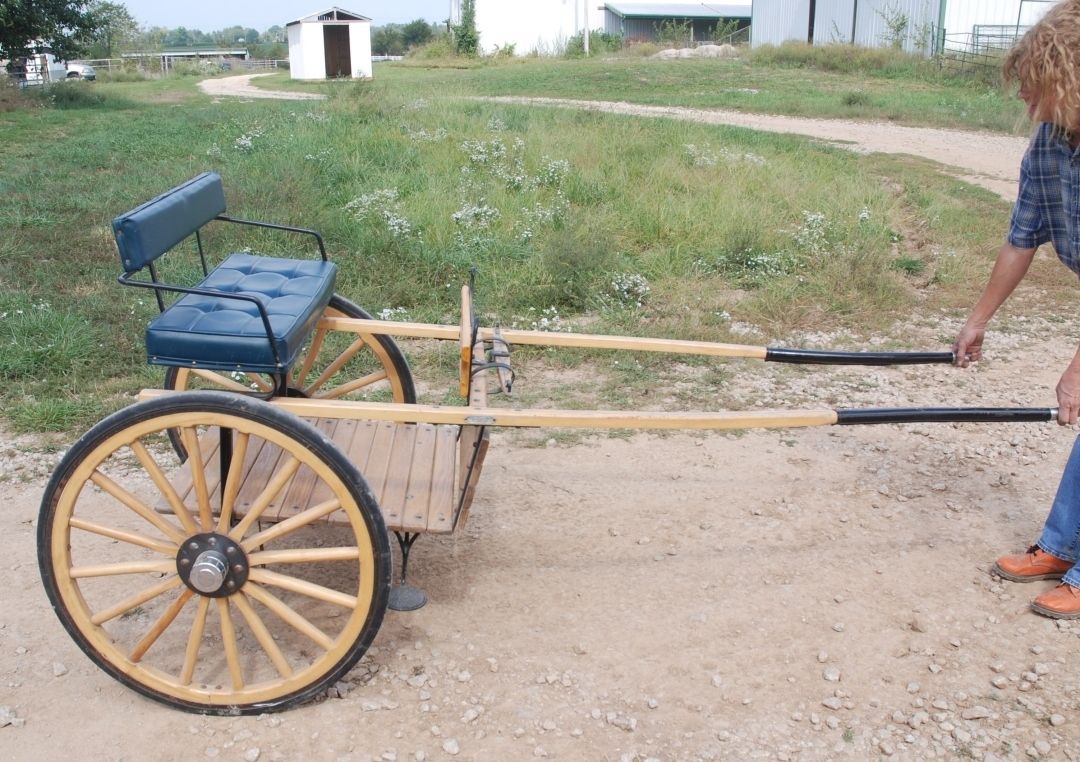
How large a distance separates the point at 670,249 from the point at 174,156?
6.56 m

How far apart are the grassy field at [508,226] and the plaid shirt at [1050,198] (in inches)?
83.8

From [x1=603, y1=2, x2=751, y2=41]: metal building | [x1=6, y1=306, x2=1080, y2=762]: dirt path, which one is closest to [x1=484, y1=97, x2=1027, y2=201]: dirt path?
[x1=6, y1=306, x2=1080, y2=762]: dirt path

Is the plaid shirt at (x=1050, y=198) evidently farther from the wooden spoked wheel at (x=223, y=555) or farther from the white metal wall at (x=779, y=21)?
the white metal wall at (x=779, y=21)

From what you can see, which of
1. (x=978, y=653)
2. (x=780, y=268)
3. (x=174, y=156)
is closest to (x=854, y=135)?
(x=780, y=268)

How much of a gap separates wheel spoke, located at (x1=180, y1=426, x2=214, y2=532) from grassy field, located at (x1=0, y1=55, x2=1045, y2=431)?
7.81 ft

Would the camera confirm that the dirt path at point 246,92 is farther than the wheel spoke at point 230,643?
Yes

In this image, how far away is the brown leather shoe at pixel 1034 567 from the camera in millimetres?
3676

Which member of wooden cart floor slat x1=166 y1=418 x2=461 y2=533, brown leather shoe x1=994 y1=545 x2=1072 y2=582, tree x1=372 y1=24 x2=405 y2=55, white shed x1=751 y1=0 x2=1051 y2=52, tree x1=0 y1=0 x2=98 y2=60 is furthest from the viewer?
tree x1=372 y1=24 x2=405 y2=55

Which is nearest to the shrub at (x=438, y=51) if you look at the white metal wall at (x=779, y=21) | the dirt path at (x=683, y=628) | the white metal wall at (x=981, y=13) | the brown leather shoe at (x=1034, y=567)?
the white metal wall at (x=779, y=21)

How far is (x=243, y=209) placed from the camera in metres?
8.19

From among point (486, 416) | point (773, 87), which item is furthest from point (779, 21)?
point (486, 416)

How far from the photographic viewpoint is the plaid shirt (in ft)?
10.6

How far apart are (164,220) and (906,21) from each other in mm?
29325

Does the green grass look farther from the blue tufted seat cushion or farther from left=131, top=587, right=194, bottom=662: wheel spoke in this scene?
left=131, top=587, right=194, bottom=662: wheel spoke
